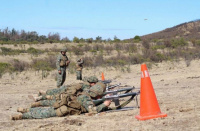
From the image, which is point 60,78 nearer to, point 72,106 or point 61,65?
point 61,65

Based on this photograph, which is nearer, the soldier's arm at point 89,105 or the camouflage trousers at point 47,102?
the soldier's arm at point 89,105

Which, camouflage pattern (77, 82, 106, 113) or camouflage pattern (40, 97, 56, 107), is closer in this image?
camouflage pattern (77, 82, 106, 113)

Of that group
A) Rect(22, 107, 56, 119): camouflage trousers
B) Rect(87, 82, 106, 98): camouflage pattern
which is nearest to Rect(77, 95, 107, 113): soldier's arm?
Rect(87, 82, 106, 98): camouflage pattern

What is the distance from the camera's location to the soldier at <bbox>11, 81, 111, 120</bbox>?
7.44 m

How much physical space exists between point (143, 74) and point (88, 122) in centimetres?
134

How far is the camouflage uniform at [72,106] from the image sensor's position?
24.4ft

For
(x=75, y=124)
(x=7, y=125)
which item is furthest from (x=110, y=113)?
(x=7, y=125)

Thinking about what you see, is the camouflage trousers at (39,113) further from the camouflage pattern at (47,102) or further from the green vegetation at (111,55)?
the green vegetation at (111,55)

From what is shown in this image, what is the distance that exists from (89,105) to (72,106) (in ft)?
1.25

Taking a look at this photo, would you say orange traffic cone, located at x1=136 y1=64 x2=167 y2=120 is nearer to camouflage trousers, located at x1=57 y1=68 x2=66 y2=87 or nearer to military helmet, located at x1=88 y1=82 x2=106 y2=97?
military helmet, located at x1=88 y1=82 x2=106 y2=97

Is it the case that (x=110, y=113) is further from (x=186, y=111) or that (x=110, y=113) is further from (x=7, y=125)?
(x=7, y=125)

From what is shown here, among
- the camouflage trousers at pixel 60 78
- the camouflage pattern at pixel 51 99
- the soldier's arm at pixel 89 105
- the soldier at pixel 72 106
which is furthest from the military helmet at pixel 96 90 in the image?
the camouflage trousers at pixel 60 78

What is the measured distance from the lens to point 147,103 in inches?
254

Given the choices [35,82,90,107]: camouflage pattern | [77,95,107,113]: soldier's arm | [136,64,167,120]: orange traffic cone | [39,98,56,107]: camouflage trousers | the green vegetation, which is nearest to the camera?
[136,64,167,120]: orange traffic cone
